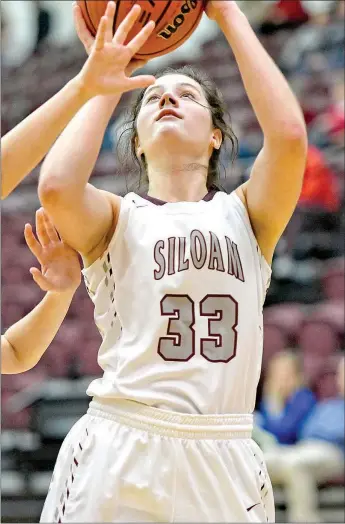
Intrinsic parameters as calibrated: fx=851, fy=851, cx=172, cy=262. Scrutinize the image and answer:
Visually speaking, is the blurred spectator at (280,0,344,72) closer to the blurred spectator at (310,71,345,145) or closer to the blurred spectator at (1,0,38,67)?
the blurred spectator at (310,71,345,145)

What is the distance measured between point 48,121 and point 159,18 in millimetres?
456

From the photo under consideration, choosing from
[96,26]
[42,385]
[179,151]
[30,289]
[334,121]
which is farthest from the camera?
[30,289]

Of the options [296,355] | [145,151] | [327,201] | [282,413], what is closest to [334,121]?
[327,201]

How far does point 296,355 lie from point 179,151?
11.9 feet

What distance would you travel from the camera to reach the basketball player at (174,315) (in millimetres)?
2139

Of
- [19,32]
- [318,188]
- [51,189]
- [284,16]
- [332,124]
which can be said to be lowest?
[51,189]

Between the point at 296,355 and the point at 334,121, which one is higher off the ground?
the point at 334,121

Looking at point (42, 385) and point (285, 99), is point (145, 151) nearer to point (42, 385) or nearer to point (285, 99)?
point (285, 99)

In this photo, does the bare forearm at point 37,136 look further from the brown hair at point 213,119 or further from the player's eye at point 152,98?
the brown hair at point 213,119

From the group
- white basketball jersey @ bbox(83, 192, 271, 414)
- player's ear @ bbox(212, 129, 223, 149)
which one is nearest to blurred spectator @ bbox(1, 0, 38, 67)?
player's ear @ bbox(212, 129, 223, 149)

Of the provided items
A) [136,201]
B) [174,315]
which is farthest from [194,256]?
[136,201]

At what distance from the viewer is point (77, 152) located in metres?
2.22

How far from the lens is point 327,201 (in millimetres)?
7238

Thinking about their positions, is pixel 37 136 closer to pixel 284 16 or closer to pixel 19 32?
pixel 284 16
